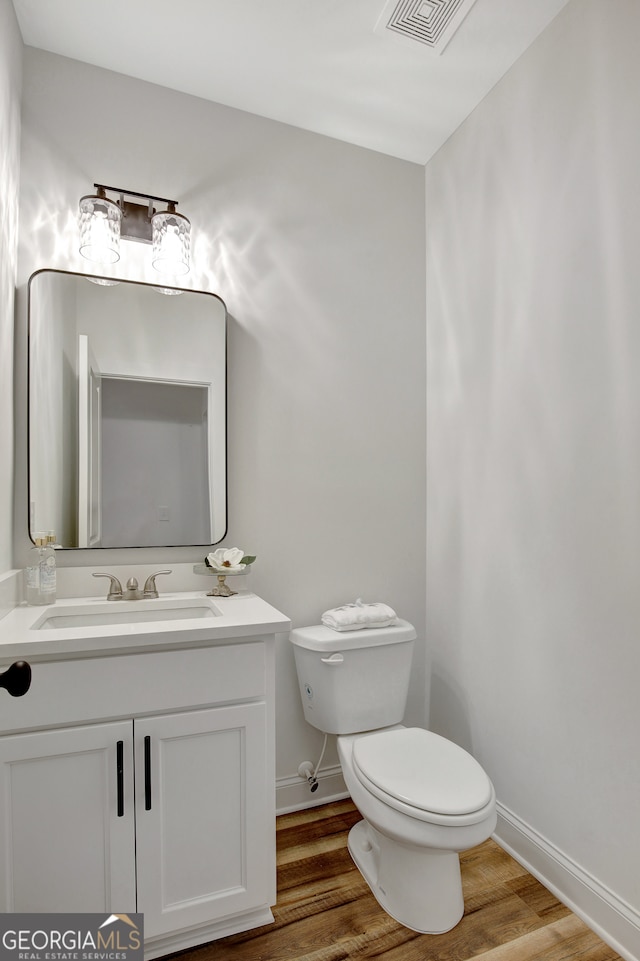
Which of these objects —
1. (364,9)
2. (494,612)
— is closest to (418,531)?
(494,612)

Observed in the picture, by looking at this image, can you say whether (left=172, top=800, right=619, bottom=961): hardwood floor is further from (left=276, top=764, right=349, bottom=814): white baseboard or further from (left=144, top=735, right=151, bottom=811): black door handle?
(left=144, top=735, right=151, bottom=811): black door handle

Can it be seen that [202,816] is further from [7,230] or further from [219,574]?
[7,230]

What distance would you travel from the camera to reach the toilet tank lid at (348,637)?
1822 mm

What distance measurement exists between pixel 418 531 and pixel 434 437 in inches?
15.6

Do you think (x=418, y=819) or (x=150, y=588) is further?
(x=150, y=588)

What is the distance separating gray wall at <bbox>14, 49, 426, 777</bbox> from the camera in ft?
5.95

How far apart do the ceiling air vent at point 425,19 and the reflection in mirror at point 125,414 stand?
0.99 metres

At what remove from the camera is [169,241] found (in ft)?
5.98

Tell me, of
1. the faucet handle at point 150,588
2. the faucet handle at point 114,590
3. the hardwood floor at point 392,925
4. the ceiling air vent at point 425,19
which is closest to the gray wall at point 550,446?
the hardwood floor at point 392,925

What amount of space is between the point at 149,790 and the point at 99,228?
1607 millimetres

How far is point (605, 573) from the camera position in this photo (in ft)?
4.88

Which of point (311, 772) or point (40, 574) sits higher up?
point (40, 574)

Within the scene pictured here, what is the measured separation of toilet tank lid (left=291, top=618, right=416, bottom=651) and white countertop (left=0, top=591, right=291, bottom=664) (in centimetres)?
32

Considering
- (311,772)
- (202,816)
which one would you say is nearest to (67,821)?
(202,816)
